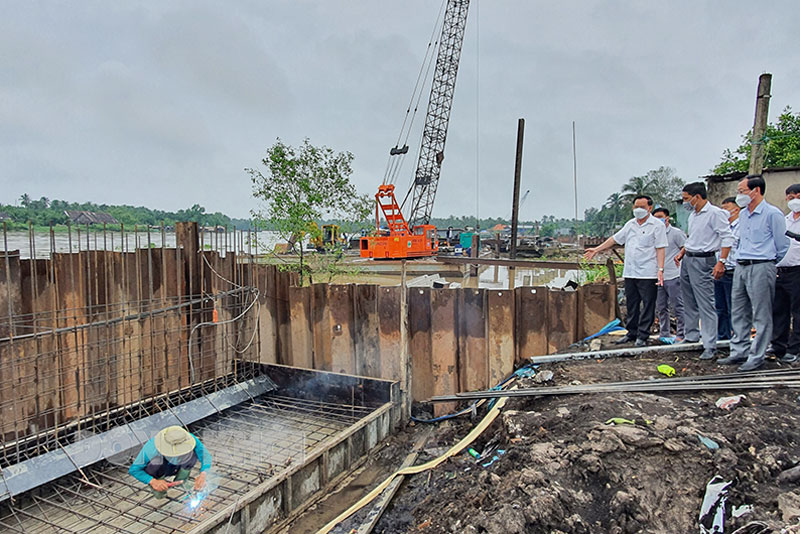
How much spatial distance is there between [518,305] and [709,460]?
354cm

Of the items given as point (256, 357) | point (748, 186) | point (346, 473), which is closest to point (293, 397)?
point (256, 357)

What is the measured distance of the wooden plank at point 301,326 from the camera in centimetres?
781

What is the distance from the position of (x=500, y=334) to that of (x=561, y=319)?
2.90 feet

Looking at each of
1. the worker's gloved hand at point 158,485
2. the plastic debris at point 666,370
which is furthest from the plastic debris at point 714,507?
the worker's gloved hand at point 158,485

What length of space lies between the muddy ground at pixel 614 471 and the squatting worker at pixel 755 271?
33.6 inches

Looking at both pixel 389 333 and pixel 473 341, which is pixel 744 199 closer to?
pixel 473 341

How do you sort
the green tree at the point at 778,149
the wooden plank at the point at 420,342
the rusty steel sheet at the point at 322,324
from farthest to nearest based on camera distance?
1. the green tree at the point at 778,149
2. the rusty steel sheet at the point at 322,324
3. the wooden plank at the point at 420,342

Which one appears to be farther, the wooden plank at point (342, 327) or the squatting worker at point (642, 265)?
the wooden plank at point (342, 327)

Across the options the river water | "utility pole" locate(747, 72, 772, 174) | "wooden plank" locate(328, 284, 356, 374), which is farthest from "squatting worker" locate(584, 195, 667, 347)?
"utility pole" locate(747, 72, 772, 174)

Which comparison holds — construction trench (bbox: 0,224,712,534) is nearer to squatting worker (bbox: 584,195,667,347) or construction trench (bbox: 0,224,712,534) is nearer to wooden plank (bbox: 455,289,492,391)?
wooden plank (bbox: 455,289,492,391)

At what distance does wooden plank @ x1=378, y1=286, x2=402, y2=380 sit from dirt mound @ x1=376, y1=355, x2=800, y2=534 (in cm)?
273

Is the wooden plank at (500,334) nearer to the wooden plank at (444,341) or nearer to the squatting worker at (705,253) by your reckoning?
the wooden plank at (444,341)

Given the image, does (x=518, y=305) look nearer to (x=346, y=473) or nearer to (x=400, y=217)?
(x=346, y=473)

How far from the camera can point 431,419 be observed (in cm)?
691
